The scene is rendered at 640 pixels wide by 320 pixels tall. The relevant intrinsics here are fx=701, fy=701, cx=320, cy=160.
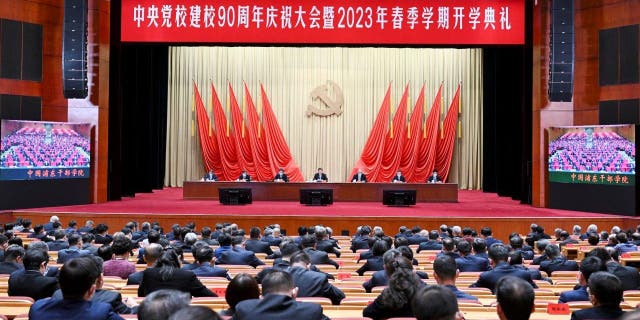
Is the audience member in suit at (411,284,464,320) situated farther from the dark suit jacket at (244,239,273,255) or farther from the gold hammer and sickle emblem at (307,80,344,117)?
the gold hammer and sickle emblem at (307,80,344,117)

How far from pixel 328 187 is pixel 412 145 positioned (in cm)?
380

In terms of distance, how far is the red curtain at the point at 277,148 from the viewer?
18.1 metres

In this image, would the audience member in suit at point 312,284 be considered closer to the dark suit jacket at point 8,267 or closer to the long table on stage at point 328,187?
the dark suit jacket at point 8,267

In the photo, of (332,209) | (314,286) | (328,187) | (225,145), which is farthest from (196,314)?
(225,145)

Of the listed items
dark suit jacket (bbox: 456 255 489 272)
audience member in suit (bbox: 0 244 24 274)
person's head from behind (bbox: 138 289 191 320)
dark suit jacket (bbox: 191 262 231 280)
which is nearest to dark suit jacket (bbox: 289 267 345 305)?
dark suit jacket (bbox: 191 262 231 280)

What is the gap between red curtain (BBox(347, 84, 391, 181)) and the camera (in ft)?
59.4

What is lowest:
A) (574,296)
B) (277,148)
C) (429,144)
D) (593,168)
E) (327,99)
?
(574,296)

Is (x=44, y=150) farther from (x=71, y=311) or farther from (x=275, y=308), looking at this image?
(x=275, y=308)

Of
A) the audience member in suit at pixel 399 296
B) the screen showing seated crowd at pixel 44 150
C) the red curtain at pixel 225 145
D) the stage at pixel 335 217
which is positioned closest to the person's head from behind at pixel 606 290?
the audience member in suit at pixel 399 296

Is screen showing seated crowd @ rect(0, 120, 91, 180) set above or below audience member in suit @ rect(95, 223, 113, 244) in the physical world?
above

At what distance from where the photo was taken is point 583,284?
423 centimetres

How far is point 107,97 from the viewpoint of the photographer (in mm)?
14422

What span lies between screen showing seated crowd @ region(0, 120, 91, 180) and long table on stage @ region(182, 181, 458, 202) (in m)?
2.46

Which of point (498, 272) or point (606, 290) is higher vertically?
point (606, 290)
